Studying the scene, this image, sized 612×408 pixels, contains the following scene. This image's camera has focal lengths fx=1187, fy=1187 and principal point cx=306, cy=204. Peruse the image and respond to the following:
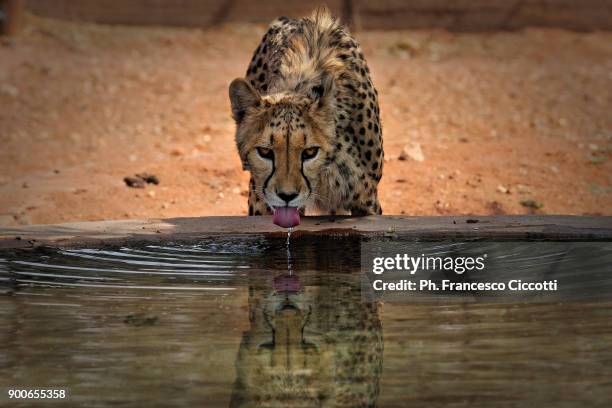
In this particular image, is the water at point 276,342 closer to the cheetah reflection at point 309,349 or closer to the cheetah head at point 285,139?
the cheetah reflection at point 309,349

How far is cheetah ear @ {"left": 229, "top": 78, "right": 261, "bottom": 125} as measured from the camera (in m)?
5.23

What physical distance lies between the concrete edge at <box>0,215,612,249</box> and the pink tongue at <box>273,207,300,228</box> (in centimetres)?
10

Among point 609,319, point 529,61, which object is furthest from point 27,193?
point 529,61

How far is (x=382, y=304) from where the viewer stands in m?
4.02

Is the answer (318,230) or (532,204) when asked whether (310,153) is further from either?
(532,204)

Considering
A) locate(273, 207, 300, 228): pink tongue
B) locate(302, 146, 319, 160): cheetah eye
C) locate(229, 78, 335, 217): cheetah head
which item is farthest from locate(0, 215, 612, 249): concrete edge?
locate(302, 146, 319, 160): cheetah eye

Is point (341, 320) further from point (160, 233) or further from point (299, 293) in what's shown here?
point (160, 233)

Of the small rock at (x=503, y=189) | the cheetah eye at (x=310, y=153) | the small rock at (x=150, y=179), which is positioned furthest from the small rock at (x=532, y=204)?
the cheetah eye at (x=310, y=153)

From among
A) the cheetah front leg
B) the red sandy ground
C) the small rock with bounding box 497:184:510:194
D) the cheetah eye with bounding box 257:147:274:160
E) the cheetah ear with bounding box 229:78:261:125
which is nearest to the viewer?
the cheetah eye with bounding box 257:147:274:160

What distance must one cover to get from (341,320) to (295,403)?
0.84 metres

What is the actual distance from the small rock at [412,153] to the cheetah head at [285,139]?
3704 millimetres

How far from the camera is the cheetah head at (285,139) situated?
505 cm

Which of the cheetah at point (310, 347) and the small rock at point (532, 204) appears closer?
the cheetah at point (310, 347)

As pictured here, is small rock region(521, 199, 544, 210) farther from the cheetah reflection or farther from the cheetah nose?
the cheetah reflection
